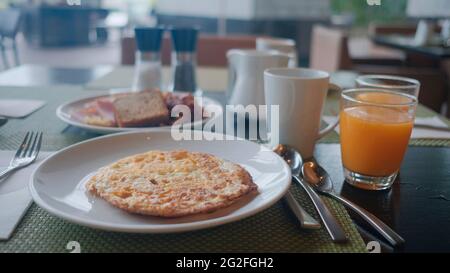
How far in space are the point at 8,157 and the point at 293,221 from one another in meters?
0.49

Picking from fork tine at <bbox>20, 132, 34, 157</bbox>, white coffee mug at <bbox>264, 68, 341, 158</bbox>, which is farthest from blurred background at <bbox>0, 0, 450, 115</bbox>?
white coffee mug at <bbox>264, 68, 341, 158</bbox>

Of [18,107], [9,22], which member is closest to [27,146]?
[18,107]

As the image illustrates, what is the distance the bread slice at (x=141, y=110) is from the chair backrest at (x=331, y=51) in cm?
209

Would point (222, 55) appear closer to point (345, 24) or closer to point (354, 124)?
point (354, 124)

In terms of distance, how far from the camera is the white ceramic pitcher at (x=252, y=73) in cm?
91

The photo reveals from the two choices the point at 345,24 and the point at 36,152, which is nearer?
the point at 36,152

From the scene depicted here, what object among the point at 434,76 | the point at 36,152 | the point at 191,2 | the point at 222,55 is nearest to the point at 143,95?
the point at 36,152

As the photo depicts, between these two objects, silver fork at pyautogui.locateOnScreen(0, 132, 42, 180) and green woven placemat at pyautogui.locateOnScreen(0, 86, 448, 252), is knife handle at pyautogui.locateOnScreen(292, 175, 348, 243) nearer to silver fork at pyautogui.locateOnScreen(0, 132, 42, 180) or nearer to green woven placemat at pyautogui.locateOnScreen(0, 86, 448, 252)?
green woven placemat at pyautogui.locateOnScreen(0, 86, 448, 252)

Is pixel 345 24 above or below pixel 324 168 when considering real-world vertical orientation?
above

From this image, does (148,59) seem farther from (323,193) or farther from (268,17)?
(268,17)

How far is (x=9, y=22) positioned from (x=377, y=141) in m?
3.33
